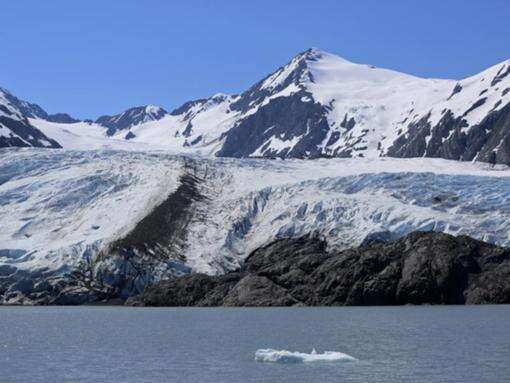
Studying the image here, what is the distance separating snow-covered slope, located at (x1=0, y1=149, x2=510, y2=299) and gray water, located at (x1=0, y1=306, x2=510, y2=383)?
20.8m

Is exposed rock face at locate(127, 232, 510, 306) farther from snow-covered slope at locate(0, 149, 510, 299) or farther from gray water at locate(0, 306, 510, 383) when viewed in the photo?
snow-covered slope at locate(0, 149, 510, 299)

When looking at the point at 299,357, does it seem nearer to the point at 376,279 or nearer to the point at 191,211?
the point at 376,279

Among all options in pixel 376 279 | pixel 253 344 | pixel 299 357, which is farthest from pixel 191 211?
pixel 299 357

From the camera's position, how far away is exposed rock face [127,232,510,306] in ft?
319

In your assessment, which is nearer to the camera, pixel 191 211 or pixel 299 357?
pixel 299 357

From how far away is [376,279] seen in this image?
98.8 metres

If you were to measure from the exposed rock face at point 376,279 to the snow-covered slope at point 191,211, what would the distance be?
6.89m

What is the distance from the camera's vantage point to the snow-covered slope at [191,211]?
11244cm

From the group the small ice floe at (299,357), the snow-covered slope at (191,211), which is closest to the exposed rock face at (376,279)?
the snow-covered slope at (191,211)

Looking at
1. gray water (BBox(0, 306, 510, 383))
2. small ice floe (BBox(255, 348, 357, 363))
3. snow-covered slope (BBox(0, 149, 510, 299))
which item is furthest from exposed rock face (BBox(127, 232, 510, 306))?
small ice floe (BBox(255, 348, 357, 363))

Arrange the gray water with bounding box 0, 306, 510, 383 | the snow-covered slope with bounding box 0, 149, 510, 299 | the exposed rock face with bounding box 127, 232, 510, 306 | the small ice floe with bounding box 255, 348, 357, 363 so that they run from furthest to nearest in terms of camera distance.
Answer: the snow-covered slope with bounding box 0, 149, 510, 299 < the exposed rock face with bounding box 127, 232, 510, 306 < the small ice floe with bounding box 255, 348, 357, 363 < the gray water with bounding box 0, 306, 510, 383

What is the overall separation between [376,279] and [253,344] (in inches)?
1713

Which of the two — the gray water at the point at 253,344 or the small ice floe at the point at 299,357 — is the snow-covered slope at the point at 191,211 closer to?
the gray water at the point at 253,344

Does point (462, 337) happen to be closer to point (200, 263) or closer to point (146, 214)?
point (200, 263)
